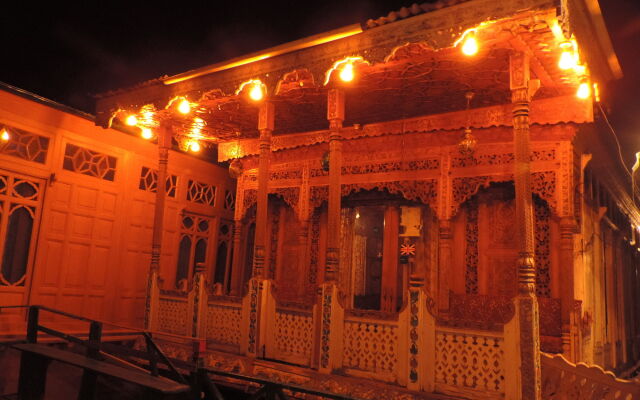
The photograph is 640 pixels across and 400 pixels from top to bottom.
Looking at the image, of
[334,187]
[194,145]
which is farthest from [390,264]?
[194,145]

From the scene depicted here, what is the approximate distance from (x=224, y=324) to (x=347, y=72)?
13.8 ft

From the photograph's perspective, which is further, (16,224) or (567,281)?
(16,224)

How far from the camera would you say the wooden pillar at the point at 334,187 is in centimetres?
641

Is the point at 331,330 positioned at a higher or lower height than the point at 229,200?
lower

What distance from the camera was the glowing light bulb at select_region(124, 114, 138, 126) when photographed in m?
9.17

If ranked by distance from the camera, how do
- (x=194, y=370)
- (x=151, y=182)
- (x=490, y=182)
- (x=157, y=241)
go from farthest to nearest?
1. (x=151, y=182)
2. (x=157, y=241)
3. (x=490, y=182)
4. (x=194, y=370)

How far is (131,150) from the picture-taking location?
10.1 metres

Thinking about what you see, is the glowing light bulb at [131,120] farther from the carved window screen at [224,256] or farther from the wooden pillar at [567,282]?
the wooden pillar at [567,282]

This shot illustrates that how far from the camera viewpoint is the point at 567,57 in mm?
5855

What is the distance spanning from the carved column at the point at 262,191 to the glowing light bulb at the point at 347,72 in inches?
60.9

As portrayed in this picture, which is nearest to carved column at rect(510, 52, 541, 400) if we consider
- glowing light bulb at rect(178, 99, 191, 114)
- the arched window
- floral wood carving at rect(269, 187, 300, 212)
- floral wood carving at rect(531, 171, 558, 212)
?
floral wood carving at rect(531, 171, 558, 212)

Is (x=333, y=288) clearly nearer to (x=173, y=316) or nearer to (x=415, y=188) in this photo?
(x=415, y=188)

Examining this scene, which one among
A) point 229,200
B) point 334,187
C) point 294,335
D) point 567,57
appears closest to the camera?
point 567,57

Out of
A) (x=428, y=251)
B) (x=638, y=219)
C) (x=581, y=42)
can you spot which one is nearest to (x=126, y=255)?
(x=428, y=251)
